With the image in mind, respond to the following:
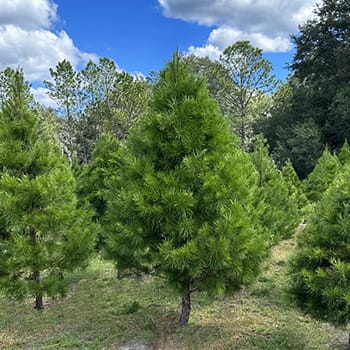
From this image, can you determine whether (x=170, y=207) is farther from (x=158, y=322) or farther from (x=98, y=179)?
(x=98, y=179)

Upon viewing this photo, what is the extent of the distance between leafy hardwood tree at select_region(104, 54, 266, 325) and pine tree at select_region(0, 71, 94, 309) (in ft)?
5.93

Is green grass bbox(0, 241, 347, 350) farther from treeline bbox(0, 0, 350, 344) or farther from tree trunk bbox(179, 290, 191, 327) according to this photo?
treeline bbox(0, 0, 350, 344)

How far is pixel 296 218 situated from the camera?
37.1 ft

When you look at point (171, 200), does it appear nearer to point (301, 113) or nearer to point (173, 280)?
point (173, 280)

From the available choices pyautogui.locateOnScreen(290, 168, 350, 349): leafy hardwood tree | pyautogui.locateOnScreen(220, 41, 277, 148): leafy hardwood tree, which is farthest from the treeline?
pyautogui.locateOnScreen(220, 41, 277, 148): leafy hardwood tree

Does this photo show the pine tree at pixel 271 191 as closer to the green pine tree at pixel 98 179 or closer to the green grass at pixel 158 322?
the green grass at pixel 158 322

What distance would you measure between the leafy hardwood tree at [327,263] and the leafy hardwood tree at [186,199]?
0.64 metres

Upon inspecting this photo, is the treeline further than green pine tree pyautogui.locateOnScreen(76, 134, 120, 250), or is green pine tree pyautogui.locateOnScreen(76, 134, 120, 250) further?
green pine tree pyautogui.locateOnScreen(76, 134, 120, 250)

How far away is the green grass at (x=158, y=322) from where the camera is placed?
15.1 feet

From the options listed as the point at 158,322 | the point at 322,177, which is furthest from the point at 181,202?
the point at 322,177

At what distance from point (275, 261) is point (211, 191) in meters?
5.83

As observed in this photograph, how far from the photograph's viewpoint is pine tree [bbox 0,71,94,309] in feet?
19.2

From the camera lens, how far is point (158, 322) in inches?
211

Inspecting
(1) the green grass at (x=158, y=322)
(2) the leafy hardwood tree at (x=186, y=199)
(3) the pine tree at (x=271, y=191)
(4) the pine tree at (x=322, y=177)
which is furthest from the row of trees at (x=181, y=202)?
(4) the pine tree at (x=322, y=177)
